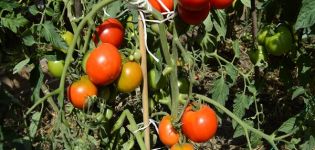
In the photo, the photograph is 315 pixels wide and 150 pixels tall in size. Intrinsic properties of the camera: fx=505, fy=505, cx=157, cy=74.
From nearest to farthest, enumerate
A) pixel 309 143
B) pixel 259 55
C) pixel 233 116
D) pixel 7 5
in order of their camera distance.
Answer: pixel 233 116, pixel 7 5, pixel 309 143, pixel 259 55

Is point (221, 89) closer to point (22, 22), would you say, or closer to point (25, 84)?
point (22, 22)

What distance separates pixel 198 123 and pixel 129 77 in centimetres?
20

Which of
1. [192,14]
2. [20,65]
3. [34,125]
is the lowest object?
[34,125]

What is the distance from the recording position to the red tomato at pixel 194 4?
40.6 inches

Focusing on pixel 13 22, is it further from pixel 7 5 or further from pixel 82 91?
pixel 82 91

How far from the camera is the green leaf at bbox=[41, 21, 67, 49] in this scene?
A: 1.41 meters

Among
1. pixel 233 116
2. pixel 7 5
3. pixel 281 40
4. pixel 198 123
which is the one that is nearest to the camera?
pixel 198 123

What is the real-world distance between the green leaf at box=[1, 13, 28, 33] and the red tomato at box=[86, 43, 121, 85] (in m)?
0.35

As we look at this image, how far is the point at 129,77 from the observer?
47.4 inches

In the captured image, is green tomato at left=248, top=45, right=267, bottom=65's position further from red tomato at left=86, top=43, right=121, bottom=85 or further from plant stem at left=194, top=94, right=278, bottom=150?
red tomato at left=86, top=43, right=121, bottom=85

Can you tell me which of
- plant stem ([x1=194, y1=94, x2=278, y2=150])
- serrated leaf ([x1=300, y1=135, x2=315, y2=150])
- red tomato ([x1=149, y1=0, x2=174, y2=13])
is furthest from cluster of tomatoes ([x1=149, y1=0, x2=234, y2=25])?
serrated leaf ([x1=300, y1=135, x2=315, y2=150])

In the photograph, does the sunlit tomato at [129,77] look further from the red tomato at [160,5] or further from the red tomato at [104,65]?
the red tomato at [160,5]

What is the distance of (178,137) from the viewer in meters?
1.24

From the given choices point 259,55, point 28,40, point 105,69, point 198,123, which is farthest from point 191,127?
point 259,55
